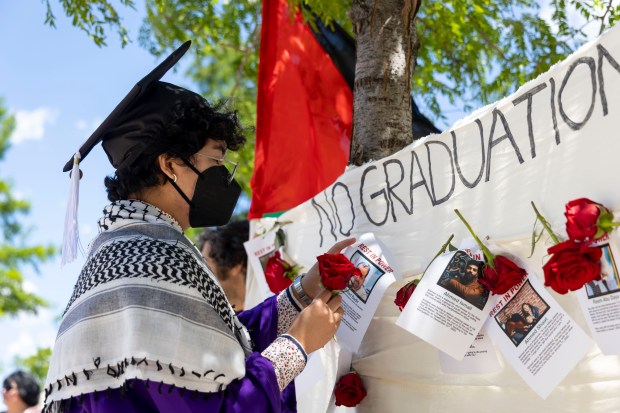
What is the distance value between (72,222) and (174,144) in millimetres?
467

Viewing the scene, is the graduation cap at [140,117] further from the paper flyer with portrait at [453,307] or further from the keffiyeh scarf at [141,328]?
the paper flyer with portrait at [453,307]

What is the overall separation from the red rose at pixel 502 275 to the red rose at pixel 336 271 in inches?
19.4

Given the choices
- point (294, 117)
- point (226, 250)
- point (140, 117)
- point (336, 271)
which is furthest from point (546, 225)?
point (226, 250)

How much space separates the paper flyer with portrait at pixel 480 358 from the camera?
1.96 metres

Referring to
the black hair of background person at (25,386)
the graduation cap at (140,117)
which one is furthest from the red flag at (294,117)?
the black hair of background person at (25,386)

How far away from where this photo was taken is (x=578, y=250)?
1.59 meters

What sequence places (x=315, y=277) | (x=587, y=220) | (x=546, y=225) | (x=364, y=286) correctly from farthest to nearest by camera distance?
1. (x=315, y=277)
2. (x=364, y=286)
3. (x=546, y=225)
4. (x=587, y=220)

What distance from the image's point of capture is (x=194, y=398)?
72.6 inches

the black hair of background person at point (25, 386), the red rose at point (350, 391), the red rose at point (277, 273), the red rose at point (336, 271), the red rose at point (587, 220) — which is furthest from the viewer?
the black hair of background person at point (25, 386)

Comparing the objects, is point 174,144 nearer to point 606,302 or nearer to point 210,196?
point 210,196

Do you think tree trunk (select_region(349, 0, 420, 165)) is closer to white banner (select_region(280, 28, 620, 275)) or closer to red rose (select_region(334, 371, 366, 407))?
white banner (select_region(280, 28, 620, 275))

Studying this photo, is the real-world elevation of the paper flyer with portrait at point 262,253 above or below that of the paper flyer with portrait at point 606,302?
above

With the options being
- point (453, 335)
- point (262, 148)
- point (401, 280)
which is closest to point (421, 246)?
point (401, 280)

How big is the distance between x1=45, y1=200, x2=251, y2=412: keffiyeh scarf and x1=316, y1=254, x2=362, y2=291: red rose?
363mm
